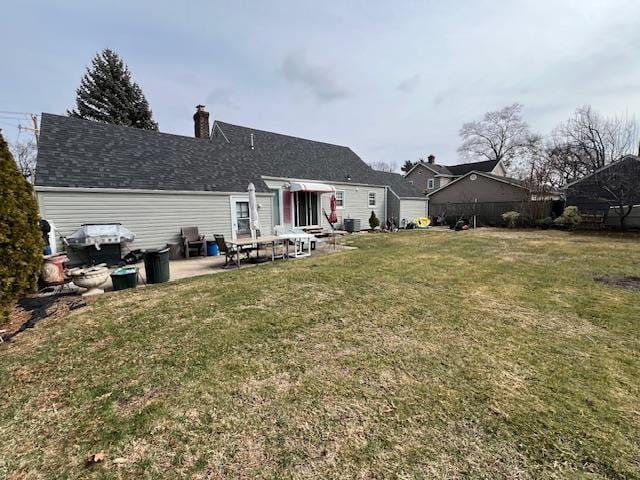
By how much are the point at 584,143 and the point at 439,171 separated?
46.8 feet

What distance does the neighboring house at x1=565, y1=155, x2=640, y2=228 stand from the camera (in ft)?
51.7

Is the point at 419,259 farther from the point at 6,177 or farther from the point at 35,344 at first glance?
the point at 6,177

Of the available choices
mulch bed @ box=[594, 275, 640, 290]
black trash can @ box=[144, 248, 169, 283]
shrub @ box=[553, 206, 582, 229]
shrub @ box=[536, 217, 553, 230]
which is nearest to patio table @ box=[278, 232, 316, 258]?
black trash can @ box=[144, 248, 169, 283]

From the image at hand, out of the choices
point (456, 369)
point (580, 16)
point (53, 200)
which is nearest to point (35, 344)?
point (456, 369)

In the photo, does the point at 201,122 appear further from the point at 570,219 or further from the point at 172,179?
the point at 570,219

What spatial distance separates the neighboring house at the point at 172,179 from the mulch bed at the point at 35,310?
4169 millimetres

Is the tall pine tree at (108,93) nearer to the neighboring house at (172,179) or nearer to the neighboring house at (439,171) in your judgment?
the neighboring house at (172,179)

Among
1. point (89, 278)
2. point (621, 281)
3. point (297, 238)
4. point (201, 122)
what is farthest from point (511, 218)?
point (89, 278)

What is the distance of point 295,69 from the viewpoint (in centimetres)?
1546

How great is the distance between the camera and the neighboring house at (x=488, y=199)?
20.8 meters

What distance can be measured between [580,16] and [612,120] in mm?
19774

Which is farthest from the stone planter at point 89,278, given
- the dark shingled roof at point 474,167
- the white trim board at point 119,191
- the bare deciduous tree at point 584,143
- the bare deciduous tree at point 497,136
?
the bare deciduous tree at point 497,136

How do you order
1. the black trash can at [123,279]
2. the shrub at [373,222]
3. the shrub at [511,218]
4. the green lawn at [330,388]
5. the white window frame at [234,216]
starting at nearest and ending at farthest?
the green lawn at [330,388] → the black trash can at [123,279] → the white window frame at [234,216] → the shrub at [373,222] → the shrub at [511,218]

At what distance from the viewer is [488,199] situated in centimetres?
2489
